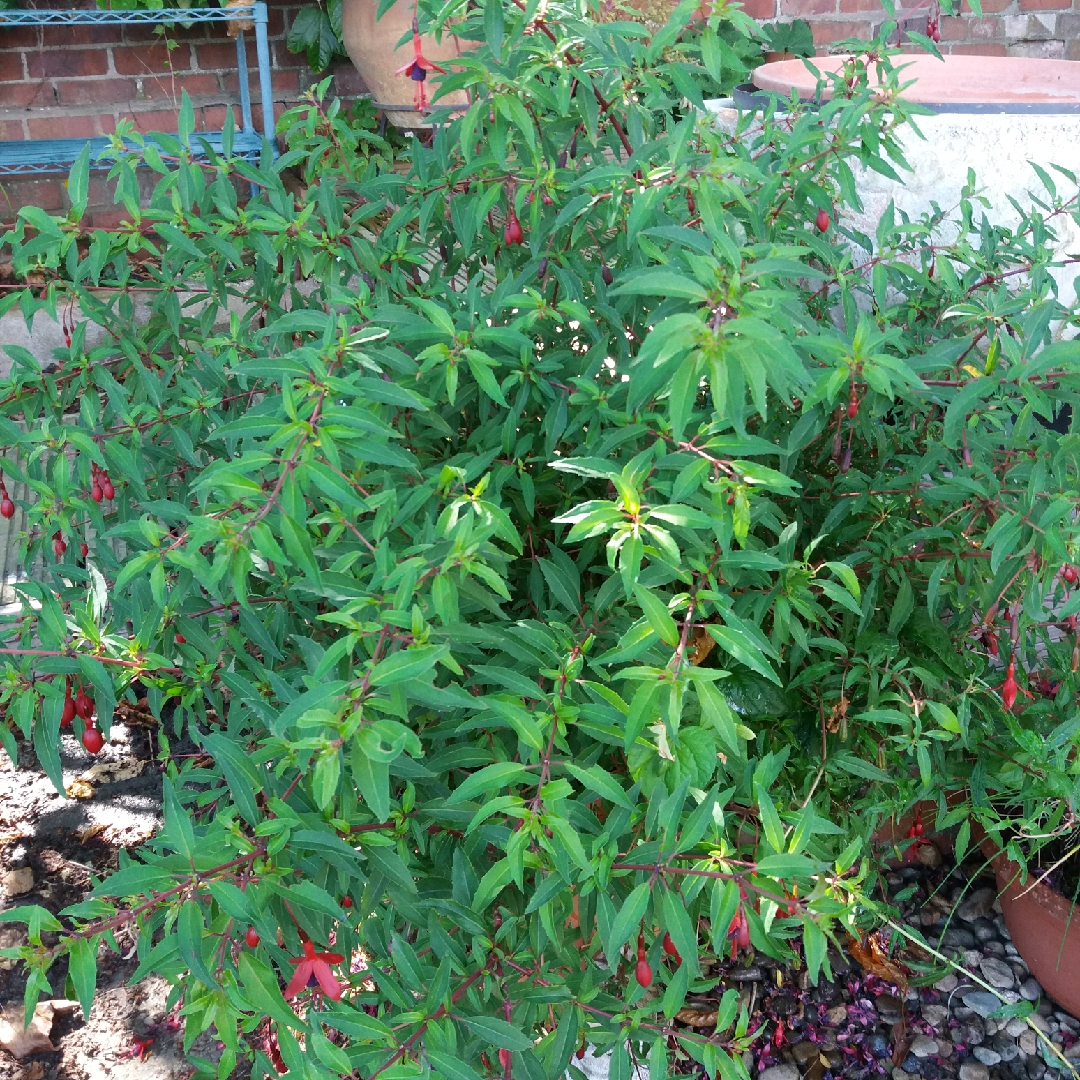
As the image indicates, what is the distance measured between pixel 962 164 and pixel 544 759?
1.36m

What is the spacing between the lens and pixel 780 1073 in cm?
156

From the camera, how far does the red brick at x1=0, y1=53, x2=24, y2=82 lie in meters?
3.25

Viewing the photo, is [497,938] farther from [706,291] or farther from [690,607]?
[706,291]

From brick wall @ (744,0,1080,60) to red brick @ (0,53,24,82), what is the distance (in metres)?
2.45

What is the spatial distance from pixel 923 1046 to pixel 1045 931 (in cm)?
25

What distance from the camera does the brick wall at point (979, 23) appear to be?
3.87 metres

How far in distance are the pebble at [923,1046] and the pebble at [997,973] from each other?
0.35 feet

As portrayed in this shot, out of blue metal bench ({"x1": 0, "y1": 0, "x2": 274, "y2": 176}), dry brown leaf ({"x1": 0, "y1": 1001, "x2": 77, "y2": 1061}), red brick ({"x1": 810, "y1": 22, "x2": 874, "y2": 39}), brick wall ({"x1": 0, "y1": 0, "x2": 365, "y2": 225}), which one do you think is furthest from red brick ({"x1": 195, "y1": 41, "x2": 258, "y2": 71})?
dry brown leaf ({"x1": 0, "y1": 1001, "x2": 77, "y2": 1061})

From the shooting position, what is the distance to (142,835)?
2.04 m

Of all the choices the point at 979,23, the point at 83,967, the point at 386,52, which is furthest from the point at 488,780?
the point at 979,23

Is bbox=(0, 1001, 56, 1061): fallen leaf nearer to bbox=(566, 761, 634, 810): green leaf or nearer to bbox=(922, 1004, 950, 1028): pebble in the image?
bbox=(566, 761, 634, 810): green leaf

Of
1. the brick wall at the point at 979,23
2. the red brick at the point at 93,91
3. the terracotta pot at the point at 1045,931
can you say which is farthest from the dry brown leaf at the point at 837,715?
the brick wall at the point at 979,23

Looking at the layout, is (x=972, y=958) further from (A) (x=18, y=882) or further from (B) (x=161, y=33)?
(B) (x=161, y=33)

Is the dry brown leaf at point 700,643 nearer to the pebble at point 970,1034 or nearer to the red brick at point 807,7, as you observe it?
the pebble at point 970,1034
